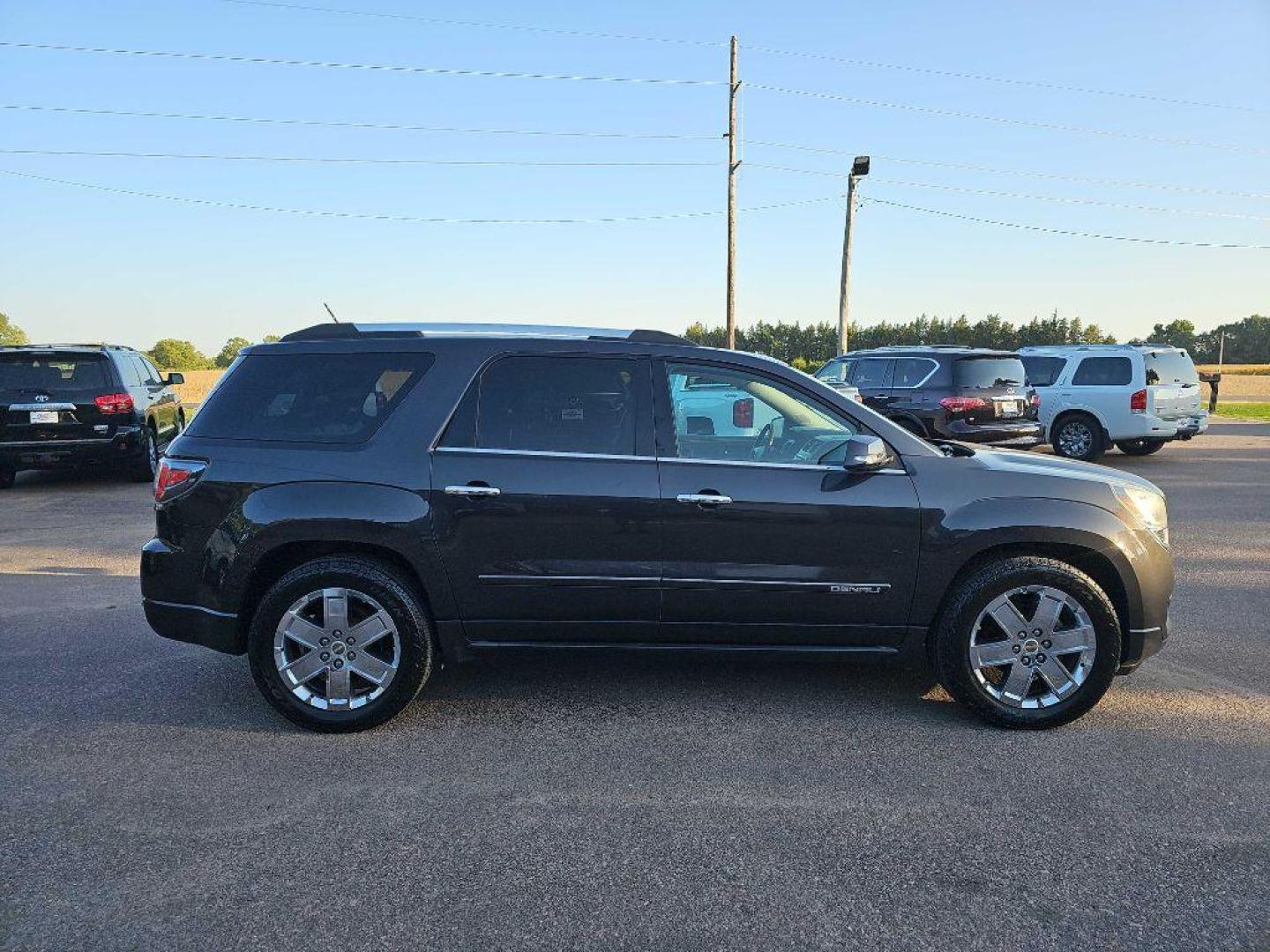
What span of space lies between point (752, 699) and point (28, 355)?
34.4ft

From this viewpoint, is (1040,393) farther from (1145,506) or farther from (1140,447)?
(1145,506)

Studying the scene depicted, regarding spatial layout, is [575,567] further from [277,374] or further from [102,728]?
[102,728]

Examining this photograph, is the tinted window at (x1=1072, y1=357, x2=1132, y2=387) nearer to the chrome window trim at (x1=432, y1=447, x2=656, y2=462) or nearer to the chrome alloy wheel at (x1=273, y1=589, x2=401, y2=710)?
the chrome window trim at (x1=432, y1=447, x2=656, y2=462)

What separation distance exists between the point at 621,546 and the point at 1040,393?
13.6m

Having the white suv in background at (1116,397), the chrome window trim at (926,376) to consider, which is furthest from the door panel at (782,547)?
the white suv in background at (1116,397)

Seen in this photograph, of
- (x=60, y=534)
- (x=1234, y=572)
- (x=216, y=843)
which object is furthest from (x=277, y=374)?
(x=1234, y=572)

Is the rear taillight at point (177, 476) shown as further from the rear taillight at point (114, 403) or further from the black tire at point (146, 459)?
the black tire at point (146, 459)

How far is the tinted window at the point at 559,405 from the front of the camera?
4.01 m

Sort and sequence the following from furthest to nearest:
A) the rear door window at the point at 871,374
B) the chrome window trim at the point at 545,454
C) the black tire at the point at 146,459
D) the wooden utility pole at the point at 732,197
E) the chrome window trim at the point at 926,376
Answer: the wooden utility pole at the point at 732,197 → the rear door window at the point at 871,374 → the chrome window trim at the point at 926,376 → the black tire at the point at 146,459 → the chrome window trim at the point at 545,454

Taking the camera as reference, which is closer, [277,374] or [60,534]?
[277,374]

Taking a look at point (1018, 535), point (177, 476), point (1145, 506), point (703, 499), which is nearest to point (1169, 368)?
point (1145, 506)

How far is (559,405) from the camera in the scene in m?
4.06

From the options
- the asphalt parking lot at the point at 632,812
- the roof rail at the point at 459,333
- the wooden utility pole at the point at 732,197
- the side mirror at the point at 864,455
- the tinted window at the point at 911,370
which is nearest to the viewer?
the asphalt parking lot at the point at 632,812

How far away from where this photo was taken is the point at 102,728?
3.99m
